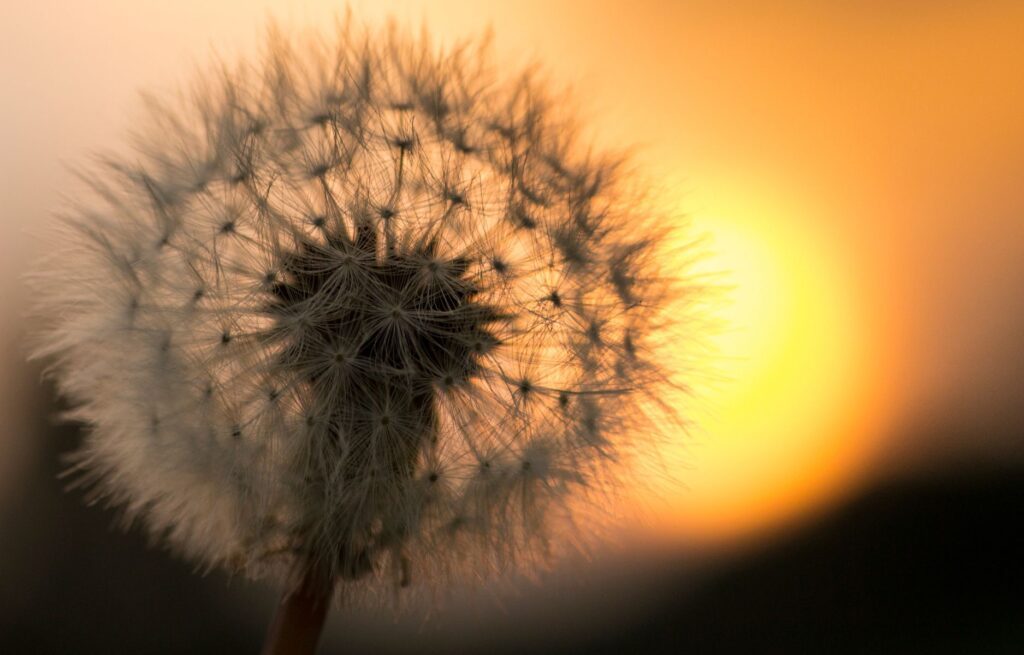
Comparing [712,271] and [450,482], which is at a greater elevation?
[712,271]

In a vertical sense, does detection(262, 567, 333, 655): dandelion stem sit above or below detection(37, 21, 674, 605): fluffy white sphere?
below

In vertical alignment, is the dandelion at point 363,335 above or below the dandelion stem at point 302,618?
above

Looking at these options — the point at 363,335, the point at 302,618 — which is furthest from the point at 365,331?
the point at 302,618

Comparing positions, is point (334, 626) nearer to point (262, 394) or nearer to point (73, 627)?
point (73, 627)

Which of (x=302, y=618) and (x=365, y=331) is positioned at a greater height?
(x=365, y=331)

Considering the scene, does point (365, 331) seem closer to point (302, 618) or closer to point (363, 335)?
point (363, 335)

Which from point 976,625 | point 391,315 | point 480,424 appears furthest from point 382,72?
point 976,625
